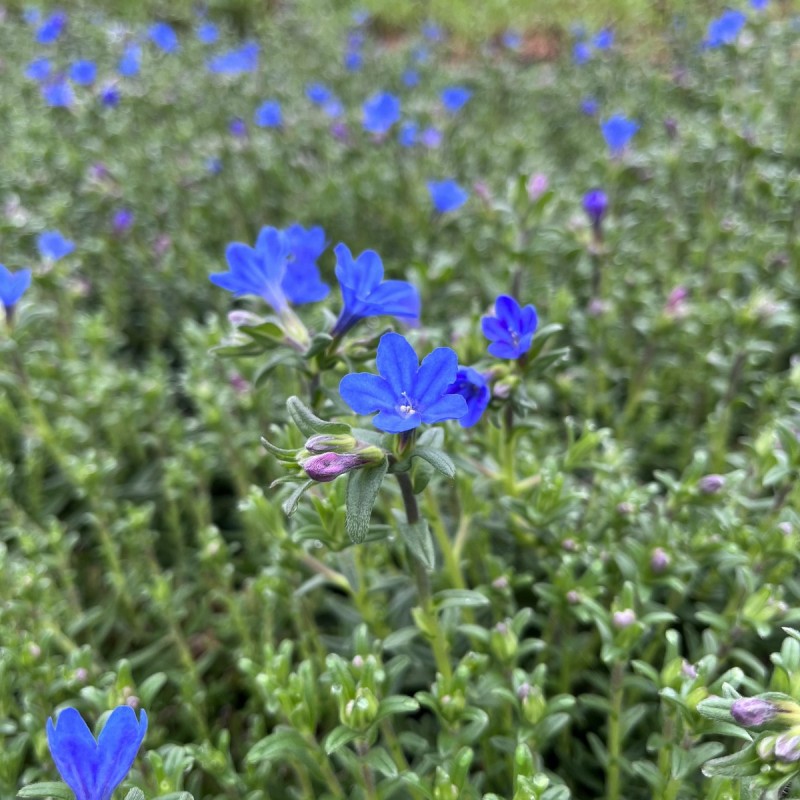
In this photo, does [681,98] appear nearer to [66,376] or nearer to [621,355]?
[621,355]

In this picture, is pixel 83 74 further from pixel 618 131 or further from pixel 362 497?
pixel 362 497

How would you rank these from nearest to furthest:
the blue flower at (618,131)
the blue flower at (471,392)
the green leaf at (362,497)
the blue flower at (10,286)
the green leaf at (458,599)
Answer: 1. the green leaf at (362,497)
2. the blue flower at (471,392)
3. the green leaf at (458,599)
4. the blue flower at (10,286)
5. the blue flower at (618,131)

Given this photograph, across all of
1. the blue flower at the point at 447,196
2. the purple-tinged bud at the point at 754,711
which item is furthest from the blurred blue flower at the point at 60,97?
the purple-tinged bud at the point at 754,711

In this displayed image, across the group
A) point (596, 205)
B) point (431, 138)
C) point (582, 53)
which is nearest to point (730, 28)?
point (431, 138)

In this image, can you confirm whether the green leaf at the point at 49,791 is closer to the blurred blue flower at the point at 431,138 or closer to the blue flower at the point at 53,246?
the blue flower at the point at 53,246

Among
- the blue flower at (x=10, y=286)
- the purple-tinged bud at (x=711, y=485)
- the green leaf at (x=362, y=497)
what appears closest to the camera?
the green leaf at (x=362, y=497)

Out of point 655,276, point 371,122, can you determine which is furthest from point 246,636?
point 371,122
